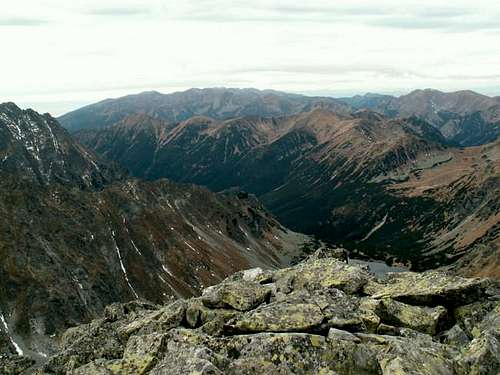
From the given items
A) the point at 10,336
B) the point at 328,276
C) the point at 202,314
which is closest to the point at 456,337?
the point at 328,276

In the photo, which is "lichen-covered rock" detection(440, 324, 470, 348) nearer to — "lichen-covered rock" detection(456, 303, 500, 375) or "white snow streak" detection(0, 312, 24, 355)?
"lichen-covered rock" detection(456, 303, 500, 375)

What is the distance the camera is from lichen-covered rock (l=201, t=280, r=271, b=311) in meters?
36.0

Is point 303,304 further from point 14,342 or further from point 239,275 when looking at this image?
point 14,342

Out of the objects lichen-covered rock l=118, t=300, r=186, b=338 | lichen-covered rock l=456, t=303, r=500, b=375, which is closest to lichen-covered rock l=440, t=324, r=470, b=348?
lichen-covered rock l=456, t=303, r=500, b=375

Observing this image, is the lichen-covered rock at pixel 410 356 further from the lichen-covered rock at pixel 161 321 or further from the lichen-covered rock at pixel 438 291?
the lichen-covered rock at pixel 161 321

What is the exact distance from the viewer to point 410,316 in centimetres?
3291

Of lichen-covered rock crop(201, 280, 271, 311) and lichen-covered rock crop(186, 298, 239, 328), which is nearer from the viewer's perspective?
lichen-covered rock crop(186, 298, 239, 328)

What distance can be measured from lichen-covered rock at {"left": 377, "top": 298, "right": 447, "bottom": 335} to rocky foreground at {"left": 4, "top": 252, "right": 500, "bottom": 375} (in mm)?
65

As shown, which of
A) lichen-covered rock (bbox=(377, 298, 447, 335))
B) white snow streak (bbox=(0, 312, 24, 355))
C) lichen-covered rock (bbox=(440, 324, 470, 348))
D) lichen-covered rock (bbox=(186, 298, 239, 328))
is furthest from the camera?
white snow streak (bbox=(0, 312, 24, 355))

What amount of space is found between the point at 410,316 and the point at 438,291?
12.5ft

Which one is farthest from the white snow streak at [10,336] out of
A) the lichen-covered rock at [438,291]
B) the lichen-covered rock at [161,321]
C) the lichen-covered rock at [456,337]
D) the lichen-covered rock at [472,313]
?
the lichen-covered rock at [456,337]

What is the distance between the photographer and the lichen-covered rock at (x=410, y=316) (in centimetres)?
3250

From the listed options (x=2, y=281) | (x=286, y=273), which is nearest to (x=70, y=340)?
(x=286, y=273)

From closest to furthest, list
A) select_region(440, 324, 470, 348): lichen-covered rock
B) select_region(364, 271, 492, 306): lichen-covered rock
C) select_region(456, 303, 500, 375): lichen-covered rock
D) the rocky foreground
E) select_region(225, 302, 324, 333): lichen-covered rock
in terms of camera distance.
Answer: select_region(456, 303, 500, 375): lichen-covered rock < the rocky foreground < select_region(225, 302, 324, 333): lichen-covered rock < select_region(440, 324, 470, 348): lichen-covered rock < select_region(364, 271, 492, 306): lichen-covered rock
